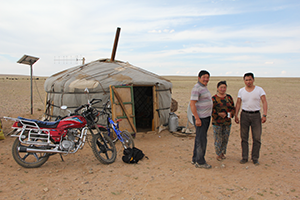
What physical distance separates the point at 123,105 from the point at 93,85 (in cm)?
99

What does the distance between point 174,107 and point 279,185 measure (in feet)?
16.2

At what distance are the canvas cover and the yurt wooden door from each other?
0.29 m

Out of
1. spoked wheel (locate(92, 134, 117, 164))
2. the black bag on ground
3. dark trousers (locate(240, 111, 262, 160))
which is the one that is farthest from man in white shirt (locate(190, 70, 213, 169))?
spoked wheel (locate(92, 134, 117, 164))

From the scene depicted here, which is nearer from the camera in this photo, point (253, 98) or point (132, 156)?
point (253, 98)

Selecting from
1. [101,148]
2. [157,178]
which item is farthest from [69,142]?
[157,178]

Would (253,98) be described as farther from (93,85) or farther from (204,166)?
(93,85)

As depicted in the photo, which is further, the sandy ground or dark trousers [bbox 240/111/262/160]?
dark trousers [bbox 240/111/262/160]

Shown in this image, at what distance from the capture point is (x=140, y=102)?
8.12 metres

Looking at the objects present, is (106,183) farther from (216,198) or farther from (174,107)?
(174,107)

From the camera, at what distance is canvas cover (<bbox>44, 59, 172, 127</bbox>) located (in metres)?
5.83

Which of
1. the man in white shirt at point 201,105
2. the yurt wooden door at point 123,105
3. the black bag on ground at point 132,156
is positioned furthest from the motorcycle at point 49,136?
the yurt wooden door at point 123,105

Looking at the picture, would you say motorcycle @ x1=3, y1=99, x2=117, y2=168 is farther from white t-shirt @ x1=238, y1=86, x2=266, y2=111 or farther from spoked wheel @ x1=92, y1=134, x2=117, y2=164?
white t-shirt @ x1=238, y1=86, x2=266, y2=111

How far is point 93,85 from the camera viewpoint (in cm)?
577

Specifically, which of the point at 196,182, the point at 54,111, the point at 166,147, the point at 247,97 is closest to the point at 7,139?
the point at 54,111
